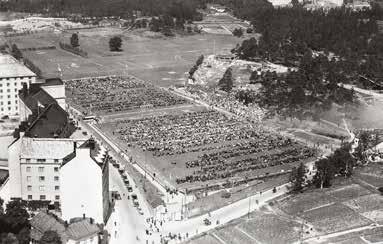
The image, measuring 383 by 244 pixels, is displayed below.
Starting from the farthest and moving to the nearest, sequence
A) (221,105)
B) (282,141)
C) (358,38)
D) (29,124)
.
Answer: (358,38) → (221,105) → (282,141) → (29,124)

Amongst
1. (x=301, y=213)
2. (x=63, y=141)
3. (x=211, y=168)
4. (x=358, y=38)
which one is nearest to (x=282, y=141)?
(x=211, y=168)

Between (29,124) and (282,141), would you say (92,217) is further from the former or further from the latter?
(282,141)

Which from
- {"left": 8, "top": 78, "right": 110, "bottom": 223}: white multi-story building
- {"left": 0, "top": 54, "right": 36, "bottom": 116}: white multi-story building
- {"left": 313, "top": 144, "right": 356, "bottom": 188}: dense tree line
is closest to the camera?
{"left": 8, "top": 78, "right": 110, "bottom": 223}: white multi-story building

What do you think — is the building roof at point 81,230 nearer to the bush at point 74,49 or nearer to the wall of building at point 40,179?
the wall of building at point 40,179

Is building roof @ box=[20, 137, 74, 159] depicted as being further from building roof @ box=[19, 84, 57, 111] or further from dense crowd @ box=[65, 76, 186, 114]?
dense crowd @ box=[65, 76, 186, 114]

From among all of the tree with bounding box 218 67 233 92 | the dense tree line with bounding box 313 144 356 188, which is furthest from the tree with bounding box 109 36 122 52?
the dense tree line with bounding box 313 144 356 188

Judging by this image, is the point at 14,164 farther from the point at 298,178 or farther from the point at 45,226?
the point at 298,178

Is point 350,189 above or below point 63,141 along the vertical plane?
below

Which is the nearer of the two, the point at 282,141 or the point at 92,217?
the point at 92,217
